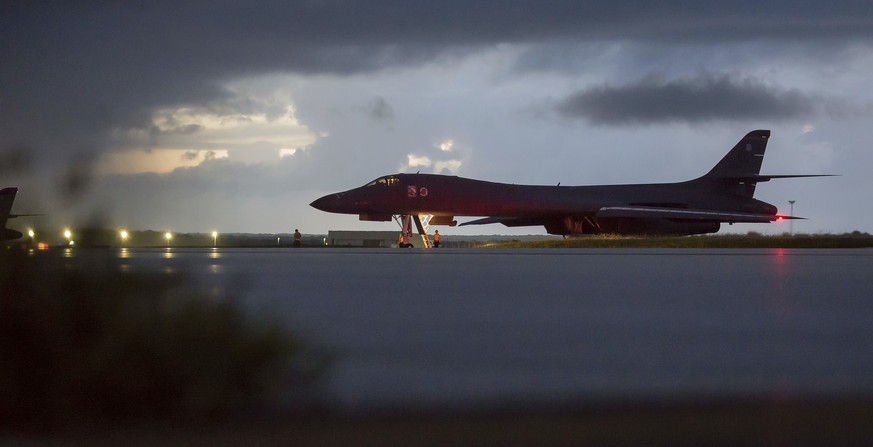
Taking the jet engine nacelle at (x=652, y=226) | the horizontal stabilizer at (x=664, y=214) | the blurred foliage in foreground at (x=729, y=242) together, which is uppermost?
the horizontal stabilizer at (x=664, y=214)

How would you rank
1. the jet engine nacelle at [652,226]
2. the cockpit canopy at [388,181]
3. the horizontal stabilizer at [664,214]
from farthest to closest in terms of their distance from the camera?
the jet engine nacelle at [652,226], the horizontal stabilizer at [664,214], the cockpit canopy at [388,181]

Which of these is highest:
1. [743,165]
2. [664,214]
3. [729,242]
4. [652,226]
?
[743,165]

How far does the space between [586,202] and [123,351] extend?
34818mm

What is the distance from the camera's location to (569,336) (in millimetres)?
5676

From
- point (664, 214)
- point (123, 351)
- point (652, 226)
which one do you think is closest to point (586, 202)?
point (652, 226)

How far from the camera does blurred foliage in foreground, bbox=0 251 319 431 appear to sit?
357 centimetres

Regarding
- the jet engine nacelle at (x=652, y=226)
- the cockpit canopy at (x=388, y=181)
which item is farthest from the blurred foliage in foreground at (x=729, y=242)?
the jet engine nacelle at (x=652, y=226)

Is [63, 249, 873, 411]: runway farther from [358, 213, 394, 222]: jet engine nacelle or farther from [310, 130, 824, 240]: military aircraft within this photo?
[310, 130, 824, 240]: military aircraft

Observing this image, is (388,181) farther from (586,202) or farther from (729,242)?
(729,242)

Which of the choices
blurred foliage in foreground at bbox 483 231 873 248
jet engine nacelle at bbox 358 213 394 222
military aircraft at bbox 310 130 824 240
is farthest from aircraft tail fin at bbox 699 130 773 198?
jet engine nacelle at bbox 358 213 394 222

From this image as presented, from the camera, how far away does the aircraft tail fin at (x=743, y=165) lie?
4172cm

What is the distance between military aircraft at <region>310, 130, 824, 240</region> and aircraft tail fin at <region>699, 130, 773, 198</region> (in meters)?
0.04

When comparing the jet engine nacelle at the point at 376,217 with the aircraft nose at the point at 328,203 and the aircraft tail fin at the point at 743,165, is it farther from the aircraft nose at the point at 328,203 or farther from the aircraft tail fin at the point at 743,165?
the aircraft tail fin at the point at 743,165

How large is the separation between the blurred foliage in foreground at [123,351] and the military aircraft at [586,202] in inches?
1125
